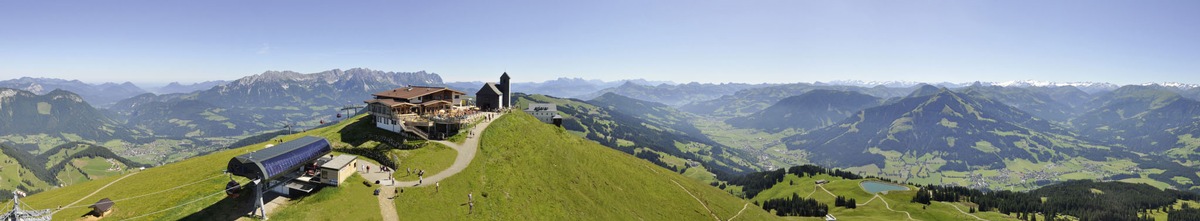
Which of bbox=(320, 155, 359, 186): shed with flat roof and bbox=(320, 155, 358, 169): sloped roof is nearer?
bbox=(320, 155, 359, 186): shed with flat roof

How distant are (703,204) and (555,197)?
49.3 metres

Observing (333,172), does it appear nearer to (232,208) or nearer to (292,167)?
(292,167)

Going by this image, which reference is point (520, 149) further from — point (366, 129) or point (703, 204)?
point (703, 204)

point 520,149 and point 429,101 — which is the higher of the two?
point 429,101

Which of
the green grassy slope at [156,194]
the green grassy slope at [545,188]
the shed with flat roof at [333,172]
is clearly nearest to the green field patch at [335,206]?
the shed with flat roof at [333,172]

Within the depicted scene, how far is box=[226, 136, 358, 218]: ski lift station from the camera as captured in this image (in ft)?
142

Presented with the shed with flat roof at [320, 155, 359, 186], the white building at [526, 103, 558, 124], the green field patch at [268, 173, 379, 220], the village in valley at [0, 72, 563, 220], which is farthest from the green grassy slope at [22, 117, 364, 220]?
the white building at [526, 103, 558, 124]

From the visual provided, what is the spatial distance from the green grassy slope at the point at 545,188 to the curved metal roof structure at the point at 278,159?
441 inches

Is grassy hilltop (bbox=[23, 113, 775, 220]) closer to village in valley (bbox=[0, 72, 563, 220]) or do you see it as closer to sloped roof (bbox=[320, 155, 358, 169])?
village in valley (bbox=[0, 72, 563, 220])

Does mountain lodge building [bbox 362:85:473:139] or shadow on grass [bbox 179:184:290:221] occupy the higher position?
mountain lodge building [bbox 362:85:473:139]

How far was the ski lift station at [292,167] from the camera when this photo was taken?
43188 mm

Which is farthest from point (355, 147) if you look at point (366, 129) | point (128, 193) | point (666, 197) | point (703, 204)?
point (703, 204)

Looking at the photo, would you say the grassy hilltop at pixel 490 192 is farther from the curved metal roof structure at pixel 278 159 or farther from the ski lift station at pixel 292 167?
the curved metal roof structure at pixel 278 159

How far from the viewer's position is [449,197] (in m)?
56.6
